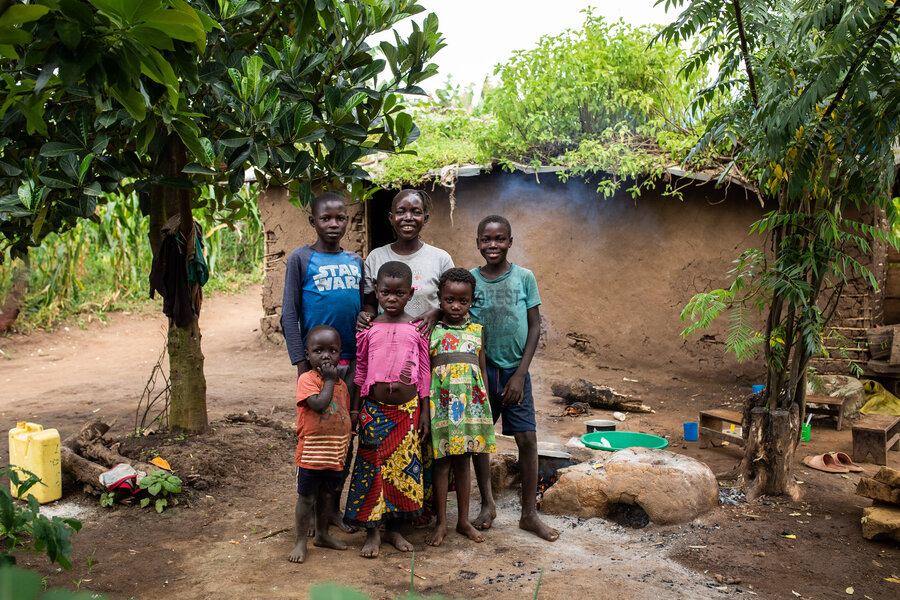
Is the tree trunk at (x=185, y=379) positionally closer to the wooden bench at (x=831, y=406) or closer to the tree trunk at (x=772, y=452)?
the tree trunk at (x=772, y=452)

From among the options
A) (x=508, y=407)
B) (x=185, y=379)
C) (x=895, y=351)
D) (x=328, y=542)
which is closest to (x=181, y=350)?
(x=185, y=379)

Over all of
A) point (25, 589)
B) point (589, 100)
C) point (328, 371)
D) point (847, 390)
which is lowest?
point (847, 390)

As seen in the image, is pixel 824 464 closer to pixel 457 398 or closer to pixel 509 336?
pixel 509 336

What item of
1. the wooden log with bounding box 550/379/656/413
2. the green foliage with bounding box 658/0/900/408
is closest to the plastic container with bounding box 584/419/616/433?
the wooden log with bounding box 550/379/656/413

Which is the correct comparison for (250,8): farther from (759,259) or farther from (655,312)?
(655,312)

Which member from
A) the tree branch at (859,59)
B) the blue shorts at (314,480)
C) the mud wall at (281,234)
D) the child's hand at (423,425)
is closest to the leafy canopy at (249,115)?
the child's hand at (423,425)

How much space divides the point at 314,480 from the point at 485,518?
2.94 feet

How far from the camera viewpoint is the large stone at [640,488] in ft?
11.2

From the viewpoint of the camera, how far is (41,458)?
3.58 m

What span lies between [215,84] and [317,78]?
587mm

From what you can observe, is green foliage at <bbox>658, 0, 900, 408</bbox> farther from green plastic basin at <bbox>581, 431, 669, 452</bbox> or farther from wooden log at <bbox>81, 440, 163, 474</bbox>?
wooden log at <bbox>81, 440, 163, 474</bbox>

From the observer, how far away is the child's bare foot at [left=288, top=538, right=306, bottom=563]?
292 centimetres

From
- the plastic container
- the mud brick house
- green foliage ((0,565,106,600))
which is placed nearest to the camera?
green foliage ((0,565,106,600))

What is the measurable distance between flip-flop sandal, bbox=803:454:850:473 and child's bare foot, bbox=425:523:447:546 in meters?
2.74
